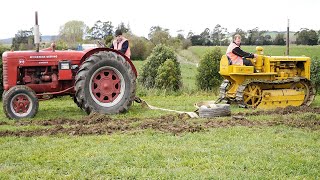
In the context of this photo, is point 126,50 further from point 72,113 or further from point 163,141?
point 163,141

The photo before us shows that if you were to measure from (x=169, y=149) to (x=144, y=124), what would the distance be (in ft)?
7.54

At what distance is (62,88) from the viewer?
10992mm

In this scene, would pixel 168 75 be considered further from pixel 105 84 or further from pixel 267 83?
pixel 105 84

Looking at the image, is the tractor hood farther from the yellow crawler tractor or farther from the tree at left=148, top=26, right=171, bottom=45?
the tree at left=148, top=26, right=171, bottom=45

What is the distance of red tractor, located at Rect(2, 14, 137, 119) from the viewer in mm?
10430

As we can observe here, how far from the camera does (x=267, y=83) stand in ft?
39.7

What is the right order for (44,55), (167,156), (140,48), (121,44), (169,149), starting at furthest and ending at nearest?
(140,48) < (121,44) < (44,55) < (169,149) < (167,156)

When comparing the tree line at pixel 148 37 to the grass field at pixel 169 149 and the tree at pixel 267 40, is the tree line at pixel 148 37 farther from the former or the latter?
the grass field at pixel 169 149

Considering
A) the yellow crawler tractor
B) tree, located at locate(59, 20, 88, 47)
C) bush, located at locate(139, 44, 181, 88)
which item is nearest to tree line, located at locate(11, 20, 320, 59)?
tree, located at locate(59, 20, 88, 47)

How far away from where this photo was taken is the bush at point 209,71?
102 feet

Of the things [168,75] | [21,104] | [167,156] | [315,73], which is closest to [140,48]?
[168,75]

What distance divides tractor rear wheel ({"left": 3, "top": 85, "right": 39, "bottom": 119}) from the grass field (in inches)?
16.4

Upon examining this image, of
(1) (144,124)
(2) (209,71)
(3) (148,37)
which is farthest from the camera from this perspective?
(3) (148,37)

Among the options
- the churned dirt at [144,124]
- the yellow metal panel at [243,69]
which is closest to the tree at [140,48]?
the yellow metal panel at [243,69]
